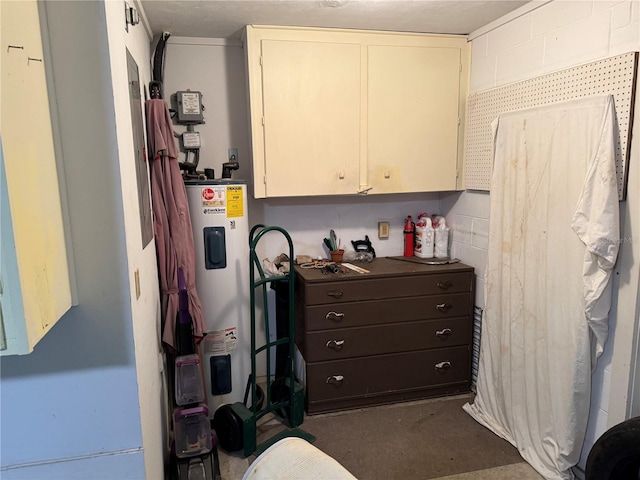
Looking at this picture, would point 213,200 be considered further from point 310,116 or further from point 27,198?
point 27,198

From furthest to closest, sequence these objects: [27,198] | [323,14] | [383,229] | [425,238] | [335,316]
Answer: [383,229]
[425,238]
[335,316]
[323,14]
[27,198]

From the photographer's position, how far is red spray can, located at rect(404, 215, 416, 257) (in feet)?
10.6

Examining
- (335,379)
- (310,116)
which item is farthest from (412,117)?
(335,379)

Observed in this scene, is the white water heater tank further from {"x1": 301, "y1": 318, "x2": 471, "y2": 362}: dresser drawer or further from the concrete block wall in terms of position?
the concrete block wall

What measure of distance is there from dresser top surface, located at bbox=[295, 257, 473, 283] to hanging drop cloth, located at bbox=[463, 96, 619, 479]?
33 cm

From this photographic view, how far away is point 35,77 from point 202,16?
1.69 metres

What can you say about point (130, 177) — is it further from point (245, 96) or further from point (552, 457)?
point (552, 457)

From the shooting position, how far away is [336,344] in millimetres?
2725

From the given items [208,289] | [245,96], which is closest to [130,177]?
[208,289]

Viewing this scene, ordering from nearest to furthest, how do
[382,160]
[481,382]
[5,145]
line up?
[5,145]
[481,382]
[382,160]

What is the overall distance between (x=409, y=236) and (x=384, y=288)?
0.65 meters

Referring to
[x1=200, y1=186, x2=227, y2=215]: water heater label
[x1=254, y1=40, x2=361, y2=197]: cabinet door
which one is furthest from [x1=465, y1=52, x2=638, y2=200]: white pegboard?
[x1=200, y1=186, x2=227, y2=215]: water heater label

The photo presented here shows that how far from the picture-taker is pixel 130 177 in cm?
142

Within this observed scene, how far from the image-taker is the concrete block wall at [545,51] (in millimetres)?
1883
